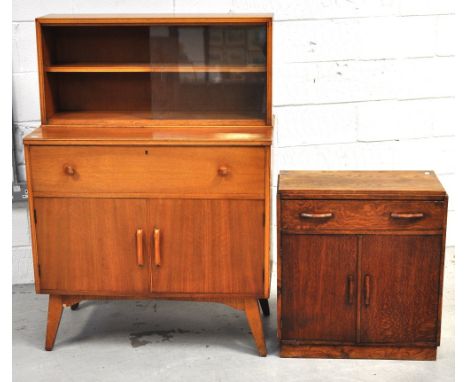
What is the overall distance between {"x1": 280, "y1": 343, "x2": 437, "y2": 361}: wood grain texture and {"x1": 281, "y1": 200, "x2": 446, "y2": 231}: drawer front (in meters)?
0.48

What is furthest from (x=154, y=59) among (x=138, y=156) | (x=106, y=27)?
(x=138, y=156)

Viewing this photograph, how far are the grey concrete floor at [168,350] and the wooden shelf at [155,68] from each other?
3.54 ft

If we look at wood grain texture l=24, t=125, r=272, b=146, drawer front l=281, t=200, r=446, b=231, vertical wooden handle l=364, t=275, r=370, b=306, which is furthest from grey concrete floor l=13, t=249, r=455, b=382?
wood grain texture l=24, t=125, r=272, b=146

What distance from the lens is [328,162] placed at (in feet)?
12.9

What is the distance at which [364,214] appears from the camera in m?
3.06

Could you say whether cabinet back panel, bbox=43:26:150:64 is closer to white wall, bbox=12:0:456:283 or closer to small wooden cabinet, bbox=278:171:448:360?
white wall, bbox=12:0:456:283

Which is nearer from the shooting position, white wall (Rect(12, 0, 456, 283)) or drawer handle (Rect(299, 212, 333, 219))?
drawer handle (Rect(299, 212, 333, 219))

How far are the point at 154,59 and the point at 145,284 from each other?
3.06 ft

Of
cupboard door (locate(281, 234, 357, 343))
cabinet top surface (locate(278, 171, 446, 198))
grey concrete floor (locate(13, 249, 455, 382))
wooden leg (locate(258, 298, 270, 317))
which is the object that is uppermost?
cabinet top surface (locate(278, 171, 446, 198))

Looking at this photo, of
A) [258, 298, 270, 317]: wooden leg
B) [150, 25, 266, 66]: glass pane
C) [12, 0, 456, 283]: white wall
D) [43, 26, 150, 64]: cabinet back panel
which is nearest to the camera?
[150, 25, 266, 66]: glass pane

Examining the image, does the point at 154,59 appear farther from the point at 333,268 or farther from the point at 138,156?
the point at 333,268

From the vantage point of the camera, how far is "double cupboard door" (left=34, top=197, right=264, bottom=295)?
3125 millimetres

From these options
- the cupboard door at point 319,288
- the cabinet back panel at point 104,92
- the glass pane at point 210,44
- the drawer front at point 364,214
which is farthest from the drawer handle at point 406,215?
the cabinet back panel at point 104,92

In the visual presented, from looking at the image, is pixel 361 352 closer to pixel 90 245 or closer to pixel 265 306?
pixel 265 306
